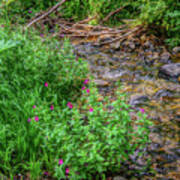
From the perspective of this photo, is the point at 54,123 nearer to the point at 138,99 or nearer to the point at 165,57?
the point at 138,99

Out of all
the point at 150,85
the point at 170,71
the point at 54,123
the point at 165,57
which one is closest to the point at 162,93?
the point at 150,85

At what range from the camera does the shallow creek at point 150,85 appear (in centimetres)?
197

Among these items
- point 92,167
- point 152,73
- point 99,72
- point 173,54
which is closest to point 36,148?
point 92,167

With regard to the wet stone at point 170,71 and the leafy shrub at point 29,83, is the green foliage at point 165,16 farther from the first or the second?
the leafy shrub at point 29,83

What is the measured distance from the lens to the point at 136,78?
→ 310cm

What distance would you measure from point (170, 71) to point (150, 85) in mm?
389

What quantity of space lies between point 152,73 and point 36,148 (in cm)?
184

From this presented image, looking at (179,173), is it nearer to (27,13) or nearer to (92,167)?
(92,167)

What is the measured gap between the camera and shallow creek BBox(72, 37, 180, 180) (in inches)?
77.6

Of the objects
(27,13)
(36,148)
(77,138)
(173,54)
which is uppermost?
(27,13)

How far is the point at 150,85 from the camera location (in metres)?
2.93

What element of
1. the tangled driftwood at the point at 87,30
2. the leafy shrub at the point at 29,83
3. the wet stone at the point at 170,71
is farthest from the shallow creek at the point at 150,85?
the leafy shrub at the point at 29,83

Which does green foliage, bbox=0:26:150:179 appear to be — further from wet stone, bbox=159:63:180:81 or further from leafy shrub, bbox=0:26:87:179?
wet stone, bbox=159:63:180:81

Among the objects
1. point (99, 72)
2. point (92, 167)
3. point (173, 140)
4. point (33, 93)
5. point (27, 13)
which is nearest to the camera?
point (92, 167)
